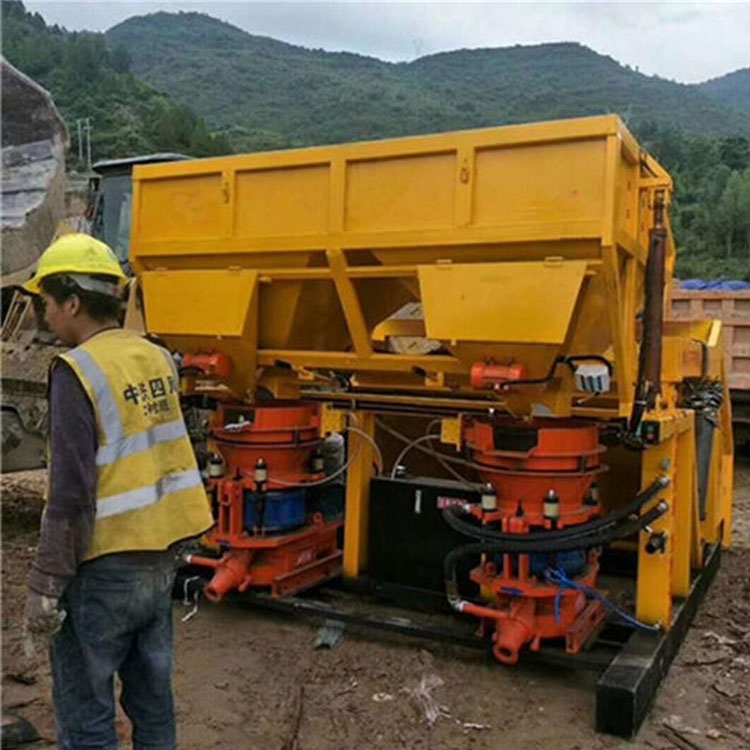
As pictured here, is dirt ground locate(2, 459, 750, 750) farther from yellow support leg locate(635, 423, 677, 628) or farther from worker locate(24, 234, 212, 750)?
worker locate(24, 234, 212, 750)

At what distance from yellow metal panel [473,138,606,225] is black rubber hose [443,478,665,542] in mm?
1146

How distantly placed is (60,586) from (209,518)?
0.43 metres

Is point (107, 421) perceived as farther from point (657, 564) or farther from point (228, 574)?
point (657, 564)

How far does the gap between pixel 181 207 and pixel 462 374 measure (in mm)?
1426

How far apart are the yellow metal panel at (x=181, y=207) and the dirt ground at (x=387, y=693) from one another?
1.77m

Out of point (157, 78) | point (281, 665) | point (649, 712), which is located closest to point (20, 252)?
point (281, 665)

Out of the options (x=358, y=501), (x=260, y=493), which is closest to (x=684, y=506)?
(x=358, y=501)

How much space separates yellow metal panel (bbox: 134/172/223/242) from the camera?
3.96 metres

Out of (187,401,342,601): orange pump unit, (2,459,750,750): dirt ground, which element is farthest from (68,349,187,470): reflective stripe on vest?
(187,401,342,601): orange pump unit

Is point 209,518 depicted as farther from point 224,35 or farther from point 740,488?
point 224,35

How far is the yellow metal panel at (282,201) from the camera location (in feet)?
12.0

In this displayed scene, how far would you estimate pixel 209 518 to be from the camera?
2.51 meters

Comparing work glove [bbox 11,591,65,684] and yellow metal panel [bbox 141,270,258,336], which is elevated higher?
yellow metal panel [bbox 141,270,258,336]

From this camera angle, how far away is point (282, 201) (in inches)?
149
